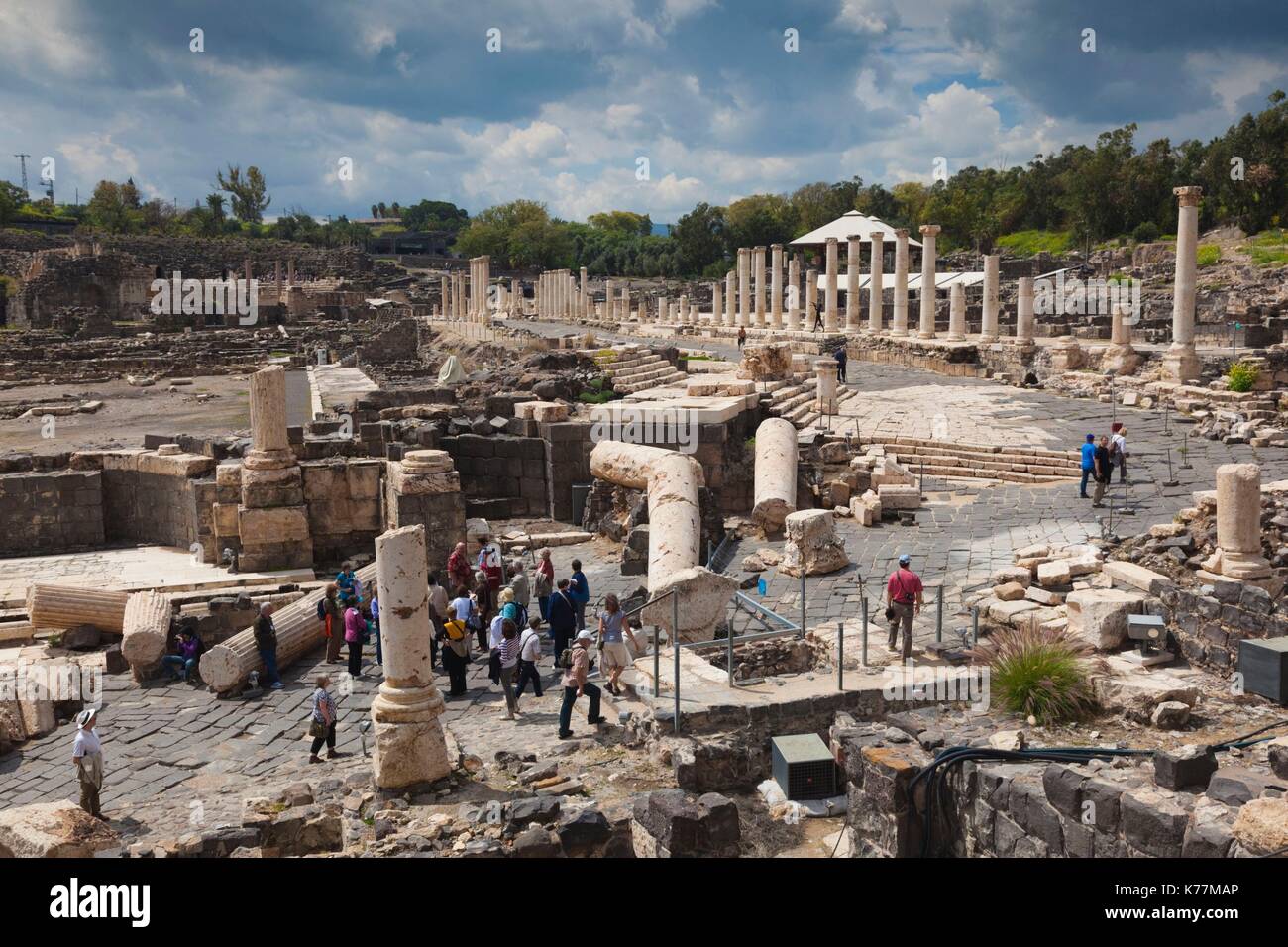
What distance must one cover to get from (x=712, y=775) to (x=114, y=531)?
12.5 meters

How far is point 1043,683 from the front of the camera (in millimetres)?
8586

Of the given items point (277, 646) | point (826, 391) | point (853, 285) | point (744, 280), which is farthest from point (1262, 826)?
point (744, 280)

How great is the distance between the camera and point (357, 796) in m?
8.41

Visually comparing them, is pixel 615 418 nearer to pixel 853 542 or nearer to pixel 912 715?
pixel 853 542

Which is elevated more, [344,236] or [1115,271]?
[344,236]

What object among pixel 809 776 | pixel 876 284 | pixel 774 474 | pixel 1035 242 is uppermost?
pixel 1035 242

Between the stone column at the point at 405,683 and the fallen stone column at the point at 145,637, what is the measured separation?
174 inches

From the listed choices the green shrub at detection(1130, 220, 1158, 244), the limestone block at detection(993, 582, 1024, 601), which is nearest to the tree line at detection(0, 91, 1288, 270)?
the green shrub at detection(1130, 220, 1158, 244)

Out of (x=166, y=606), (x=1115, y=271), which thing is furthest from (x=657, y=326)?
(x=166, y=606)

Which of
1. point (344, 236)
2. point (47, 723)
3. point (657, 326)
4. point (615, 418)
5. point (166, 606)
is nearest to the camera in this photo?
point (47, 723)

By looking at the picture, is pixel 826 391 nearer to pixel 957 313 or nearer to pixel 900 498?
pixel 900 498

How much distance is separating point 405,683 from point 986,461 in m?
12.2

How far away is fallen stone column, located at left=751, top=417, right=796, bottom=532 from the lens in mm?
15938

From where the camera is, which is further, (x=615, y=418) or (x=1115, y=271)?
(x=1115, y=271)
